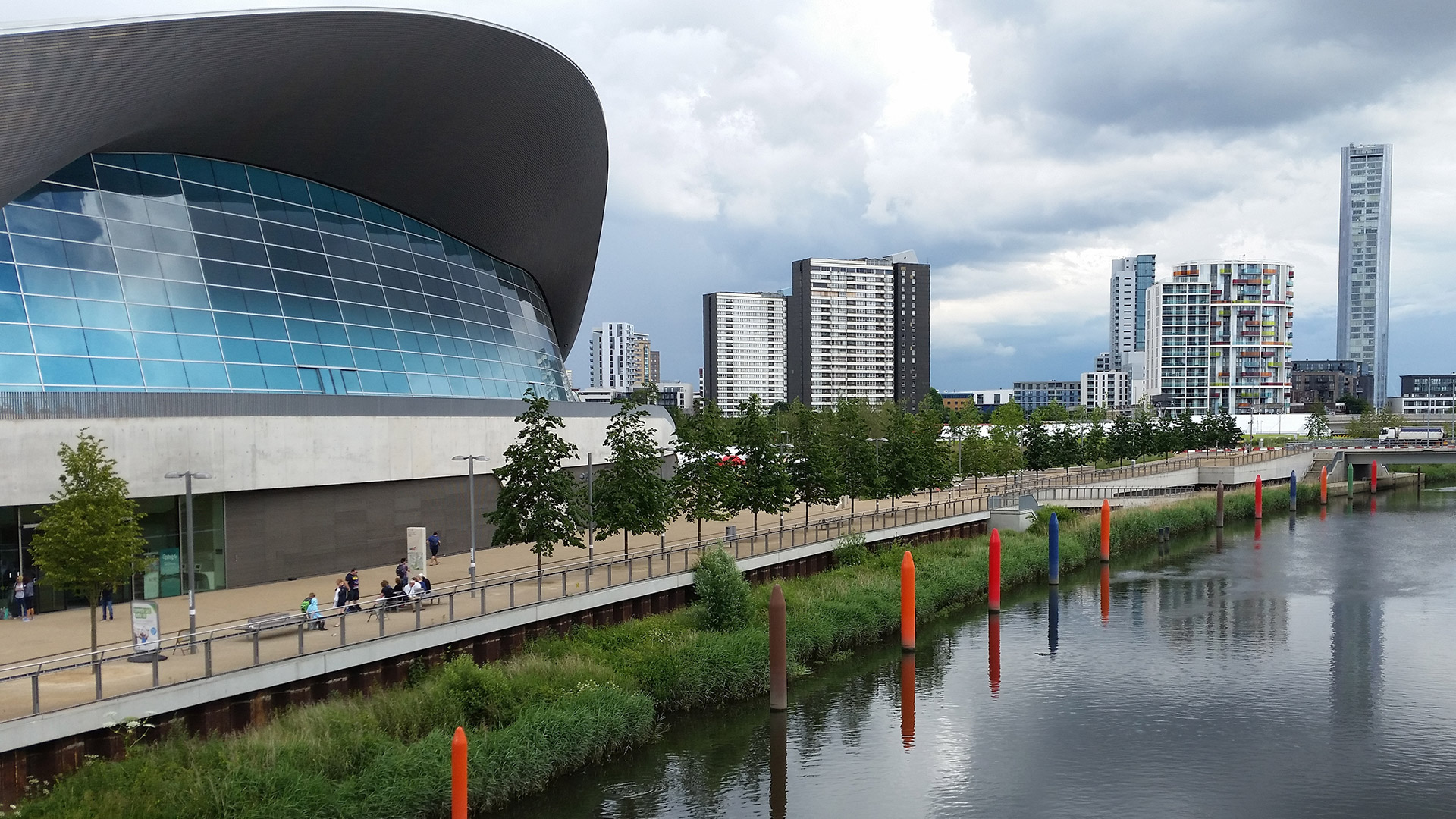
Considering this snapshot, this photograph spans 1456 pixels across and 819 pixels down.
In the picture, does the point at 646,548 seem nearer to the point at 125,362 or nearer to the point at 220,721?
the point at 125,362

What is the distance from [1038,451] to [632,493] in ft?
180

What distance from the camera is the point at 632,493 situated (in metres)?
34.1

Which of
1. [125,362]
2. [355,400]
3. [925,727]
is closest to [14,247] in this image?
[125,362]

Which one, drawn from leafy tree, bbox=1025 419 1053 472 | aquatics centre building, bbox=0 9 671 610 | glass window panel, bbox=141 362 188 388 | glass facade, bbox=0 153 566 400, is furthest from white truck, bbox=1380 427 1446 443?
glass window panel, bbox=141 362 188 388

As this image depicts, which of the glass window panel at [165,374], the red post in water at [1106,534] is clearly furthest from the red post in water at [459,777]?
the red post in water at [1106,534]

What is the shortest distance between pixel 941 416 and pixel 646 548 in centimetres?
10403

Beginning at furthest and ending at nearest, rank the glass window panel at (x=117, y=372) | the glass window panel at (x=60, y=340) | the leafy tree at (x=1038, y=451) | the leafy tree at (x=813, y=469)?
the leafy tree at (x=1038, y=451), the leafy tree at (x=813, y=469), the glass window panel at (x=117, y=372), the glass window panel at (x=60, y=340)

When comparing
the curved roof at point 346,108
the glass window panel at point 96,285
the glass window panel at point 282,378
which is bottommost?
the glass window panel at point 282,378

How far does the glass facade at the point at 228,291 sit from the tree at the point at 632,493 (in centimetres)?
1009

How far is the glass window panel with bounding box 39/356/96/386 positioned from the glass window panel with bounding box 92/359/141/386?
0.22 metres

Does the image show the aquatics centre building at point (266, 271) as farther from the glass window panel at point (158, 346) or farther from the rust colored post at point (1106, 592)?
the rust colored post at point (1106, 592)

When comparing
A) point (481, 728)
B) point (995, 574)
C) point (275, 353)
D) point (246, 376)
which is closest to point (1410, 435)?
point (995, 574)

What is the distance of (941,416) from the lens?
454 feet

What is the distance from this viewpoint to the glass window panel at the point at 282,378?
3469 centimetres
